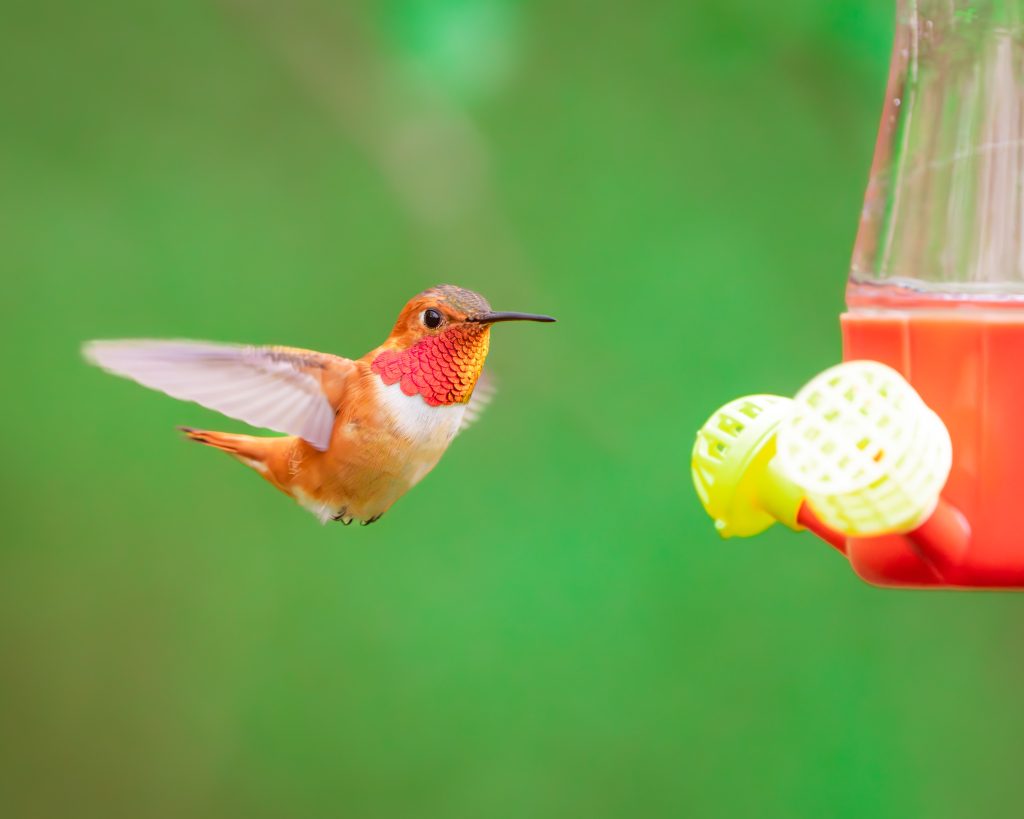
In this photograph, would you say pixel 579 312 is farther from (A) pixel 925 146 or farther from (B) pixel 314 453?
(A) pixel 925 146

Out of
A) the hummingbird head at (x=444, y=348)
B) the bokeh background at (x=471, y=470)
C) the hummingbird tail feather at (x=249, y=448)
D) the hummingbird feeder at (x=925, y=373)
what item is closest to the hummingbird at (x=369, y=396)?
the hummingbird head at (x=444, y=348)

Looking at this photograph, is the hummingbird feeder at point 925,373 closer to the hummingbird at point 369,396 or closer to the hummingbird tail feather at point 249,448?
the hummingbird at point 369,396

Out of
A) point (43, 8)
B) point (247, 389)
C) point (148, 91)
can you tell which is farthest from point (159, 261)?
point (247, 389)

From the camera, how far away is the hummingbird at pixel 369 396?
165 centimetres

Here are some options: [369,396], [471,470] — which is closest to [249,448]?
[369,396]

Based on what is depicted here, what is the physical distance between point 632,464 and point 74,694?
162cm

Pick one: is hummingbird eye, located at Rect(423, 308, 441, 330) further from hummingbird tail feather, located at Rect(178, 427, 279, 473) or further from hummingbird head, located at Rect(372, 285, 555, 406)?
hummingbird tail feather, located at Rect(178, 427, 279, 473)

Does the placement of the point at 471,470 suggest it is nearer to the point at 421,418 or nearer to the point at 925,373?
the point at 421,418

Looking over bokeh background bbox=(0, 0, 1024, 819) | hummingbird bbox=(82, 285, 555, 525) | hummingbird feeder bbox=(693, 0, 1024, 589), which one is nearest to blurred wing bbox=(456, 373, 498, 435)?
hummingbird bbox=(82, 285, 555, 525)

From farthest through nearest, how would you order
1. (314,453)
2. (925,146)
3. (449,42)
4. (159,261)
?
(159,261) < (449,42) < (314,453) < (925,146)

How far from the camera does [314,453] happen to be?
192 cm

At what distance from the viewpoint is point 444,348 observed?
1732 mm

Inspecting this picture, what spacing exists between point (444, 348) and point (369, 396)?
0.15m

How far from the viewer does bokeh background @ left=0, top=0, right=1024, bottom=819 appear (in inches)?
129
